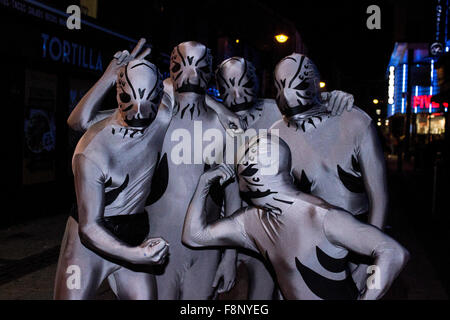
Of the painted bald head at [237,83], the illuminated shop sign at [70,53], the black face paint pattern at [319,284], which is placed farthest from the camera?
the illuminated shop sign at [70,53]

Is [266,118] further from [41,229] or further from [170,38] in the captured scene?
[170,38]

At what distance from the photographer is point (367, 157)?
2.51 metres

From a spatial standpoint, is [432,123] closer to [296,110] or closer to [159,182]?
[296,110]

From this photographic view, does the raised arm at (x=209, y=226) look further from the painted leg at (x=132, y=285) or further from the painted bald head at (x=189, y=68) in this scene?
the painted bald head at (x=189, y=68)

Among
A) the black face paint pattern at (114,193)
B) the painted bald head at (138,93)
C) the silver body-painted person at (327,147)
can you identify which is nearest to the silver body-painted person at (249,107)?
the silver body-painted person at (327,147)

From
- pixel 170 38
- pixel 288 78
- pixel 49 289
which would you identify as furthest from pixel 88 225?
pixel 170 38

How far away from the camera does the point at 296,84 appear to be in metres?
2.47

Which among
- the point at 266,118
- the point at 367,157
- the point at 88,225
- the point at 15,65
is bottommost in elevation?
the point at 88,225

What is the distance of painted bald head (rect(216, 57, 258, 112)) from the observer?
115 inches

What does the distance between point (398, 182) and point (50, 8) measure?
44.6ft

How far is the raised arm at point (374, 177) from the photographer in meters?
2.48

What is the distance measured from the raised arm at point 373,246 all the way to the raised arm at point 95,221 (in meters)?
0.73
